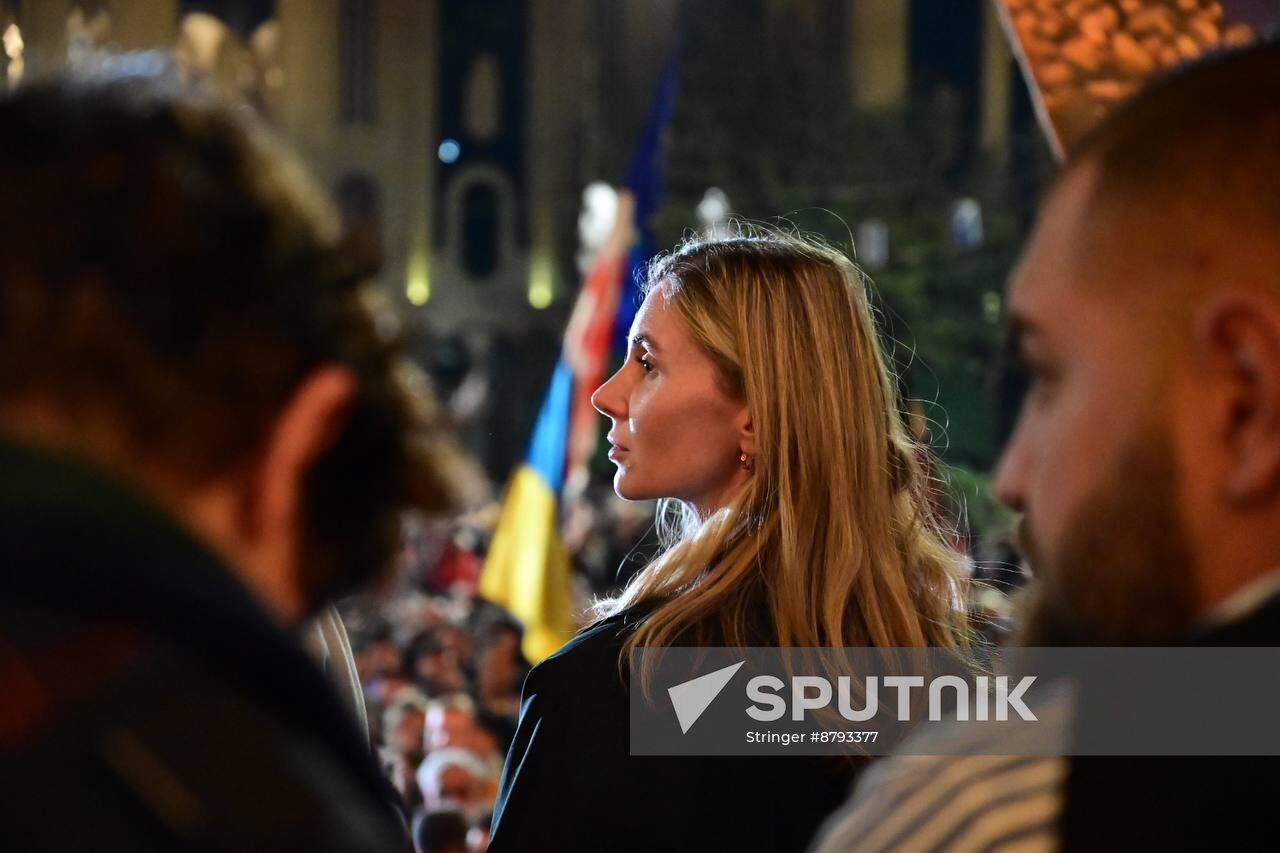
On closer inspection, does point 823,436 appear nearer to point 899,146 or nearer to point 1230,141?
point 1230,141

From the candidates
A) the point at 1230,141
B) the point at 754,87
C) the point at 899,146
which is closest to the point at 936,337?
the point at 899,146

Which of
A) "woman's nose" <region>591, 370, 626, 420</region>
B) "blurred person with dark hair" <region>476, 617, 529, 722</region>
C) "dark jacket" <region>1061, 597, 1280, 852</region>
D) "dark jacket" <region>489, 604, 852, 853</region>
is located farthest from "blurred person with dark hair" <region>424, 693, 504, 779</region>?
"dark jacket" <region>1061, 597, 1280, 852</region>

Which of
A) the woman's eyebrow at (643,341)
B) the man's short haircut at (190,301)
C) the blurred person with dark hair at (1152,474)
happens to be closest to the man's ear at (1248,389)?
the blurred person with dark hair at (1152,474)

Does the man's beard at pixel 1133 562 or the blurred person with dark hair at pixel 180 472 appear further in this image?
the man's beard at pixel 1133 562

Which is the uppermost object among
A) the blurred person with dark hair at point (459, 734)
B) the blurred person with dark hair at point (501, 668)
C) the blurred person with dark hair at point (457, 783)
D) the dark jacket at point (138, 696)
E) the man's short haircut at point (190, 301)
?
the man's short haircut at point (190, 301)

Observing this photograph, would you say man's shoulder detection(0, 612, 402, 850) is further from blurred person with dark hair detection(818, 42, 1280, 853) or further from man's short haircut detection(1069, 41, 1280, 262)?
man's short haircut detection(1069, 41, 1280, 262)

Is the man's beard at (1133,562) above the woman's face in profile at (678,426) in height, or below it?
above

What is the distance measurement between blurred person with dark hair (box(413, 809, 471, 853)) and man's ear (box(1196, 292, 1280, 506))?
3741 mm

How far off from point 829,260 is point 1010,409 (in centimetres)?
2102

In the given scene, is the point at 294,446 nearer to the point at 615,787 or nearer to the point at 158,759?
the point at 158,759

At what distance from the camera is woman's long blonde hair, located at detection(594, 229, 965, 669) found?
95.3 inches

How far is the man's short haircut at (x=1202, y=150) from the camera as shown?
107cm

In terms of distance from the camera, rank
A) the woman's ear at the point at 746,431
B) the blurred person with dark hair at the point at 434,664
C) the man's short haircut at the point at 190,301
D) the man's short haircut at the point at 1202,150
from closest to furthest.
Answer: the man's short haircut at the point at 190,301, the man's short haircut at the point at 1202,150, the woman's ear at the point at 746,431, the blurred person with dark hair at the point at 434,664

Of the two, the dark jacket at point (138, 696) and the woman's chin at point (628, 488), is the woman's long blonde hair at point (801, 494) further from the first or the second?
the dark jacket at point (138, 696)
